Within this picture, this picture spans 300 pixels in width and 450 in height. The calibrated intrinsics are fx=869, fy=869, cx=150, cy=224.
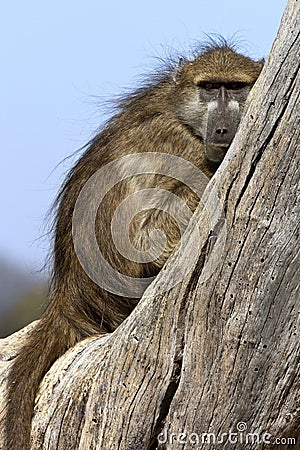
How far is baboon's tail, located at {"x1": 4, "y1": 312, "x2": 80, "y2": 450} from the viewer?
5031 millimetres

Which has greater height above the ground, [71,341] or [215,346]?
[71,341]

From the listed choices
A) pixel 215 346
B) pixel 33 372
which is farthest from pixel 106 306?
pixel 215 346

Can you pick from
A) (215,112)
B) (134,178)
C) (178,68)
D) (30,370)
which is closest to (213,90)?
(215,112)

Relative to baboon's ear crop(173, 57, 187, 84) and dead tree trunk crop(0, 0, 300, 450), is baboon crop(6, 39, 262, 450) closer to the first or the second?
baboon's ear crop(173, 57, 187, 84)

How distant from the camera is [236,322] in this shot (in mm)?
4086

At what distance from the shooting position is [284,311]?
13.1ft

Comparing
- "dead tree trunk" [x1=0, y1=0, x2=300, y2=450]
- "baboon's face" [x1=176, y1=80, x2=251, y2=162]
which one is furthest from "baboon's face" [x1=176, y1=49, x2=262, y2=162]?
"dead tree trunk" [x1=0, y1=0, x2=300, y2=450]

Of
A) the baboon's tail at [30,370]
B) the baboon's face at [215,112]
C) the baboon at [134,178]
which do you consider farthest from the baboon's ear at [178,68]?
the baboon's tail at [30,370]

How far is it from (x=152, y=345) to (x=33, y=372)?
1.13m

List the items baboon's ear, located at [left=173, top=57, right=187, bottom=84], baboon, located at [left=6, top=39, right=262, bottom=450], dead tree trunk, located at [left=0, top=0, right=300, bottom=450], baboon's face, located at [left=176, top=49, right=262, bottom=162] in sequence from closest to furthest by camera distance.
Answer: dead tree trunk, located at [left=0, top=0, right=300, bottom=450]
baboon, located at [left=6, top=39, right=262, bottom=450]
baboon's face, located at [left=176, top=49, right=262, bottom=162]
baboon's ear, located at [left=173, top=57, right=187, bottom=84]

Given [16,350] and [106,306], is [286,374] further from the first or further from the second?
[16,350]

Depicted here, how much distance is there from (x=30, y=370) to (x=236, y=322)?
5.59 feet

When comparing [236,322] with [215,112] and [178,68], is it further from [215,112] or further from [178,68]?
[178,68]

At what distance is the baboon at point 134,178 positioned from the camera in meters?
5.47
